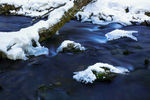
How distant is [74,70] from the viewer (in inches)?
207

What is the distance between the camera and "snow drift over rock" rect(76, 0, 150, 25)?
11.2 m

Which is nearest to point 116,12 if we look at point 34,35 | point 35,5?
point 35,5

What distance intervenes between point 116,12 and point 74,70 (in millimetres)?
7859

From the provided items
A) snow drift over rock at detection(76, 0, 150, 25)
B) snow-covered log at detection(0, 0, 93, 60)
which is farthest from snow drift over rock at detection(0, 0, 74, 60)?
snow drift over rock at detection(76, 0, 150, 25)

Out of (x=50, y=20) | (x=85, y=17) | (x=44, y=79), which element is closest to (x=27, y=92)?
(x=44, y=79)

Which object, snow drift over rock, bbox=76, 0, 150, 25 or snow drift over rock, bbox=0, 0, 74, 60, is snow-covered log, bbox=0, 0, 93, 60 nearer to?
snow drift over rock, bbox=0, 0, 74, 60

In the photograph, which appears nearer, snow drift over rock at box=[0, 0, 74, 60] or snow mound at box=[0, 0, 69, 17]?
snow drift over rock at box=[0, 0, 74, 60]

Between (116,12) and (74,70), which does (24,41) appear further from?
(116,12)

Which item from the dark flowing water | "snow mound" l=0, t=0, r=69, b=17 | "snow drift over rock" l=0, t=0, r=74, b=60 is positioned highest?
"snow mound" l=0, t=0, r=69, b=17

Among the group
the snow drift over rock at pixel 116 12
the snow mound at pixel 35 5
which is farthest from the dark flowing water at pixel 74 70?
the snow mound at pixel 35 5

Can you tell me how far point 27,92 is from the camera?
4230 mm

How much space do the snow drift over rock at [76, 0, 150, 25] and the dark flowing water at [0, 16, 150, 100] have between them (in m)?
3.67

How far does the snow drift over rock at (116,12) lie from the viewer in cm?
1125

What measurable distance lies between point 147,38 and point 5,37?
6.35 m
